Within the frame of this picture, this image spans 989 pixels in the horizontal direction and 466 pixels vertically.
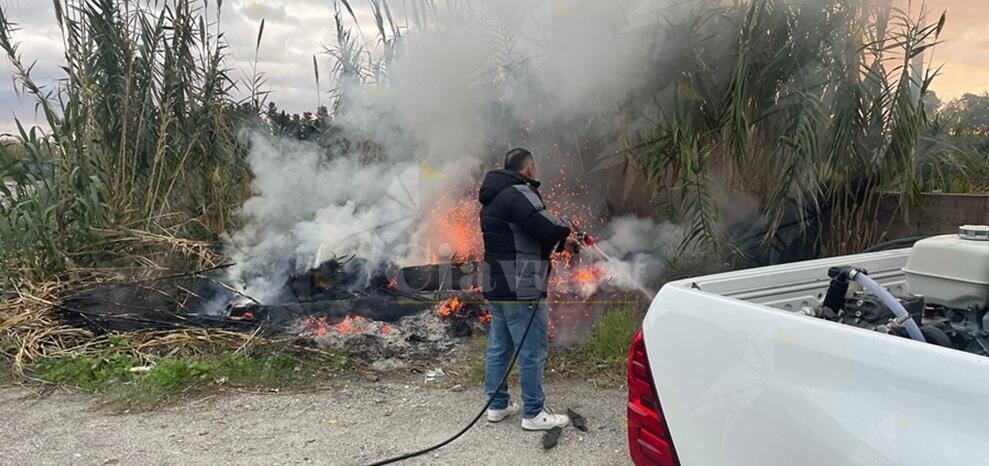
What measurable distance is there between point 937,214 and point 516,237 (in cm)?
400

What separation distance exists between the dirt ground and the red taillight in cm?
159

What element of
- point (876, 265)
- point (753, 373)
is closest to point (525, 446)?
point (876, 265)

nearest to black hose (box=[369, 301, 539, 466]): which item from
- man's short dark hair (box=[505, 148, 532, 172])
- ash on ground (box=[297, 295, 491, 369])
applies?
man's short dark hair (box=[505, 148, 532, 172])

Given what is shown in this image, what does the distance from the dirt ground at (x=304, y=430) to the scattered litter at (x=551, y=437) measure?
0.04m

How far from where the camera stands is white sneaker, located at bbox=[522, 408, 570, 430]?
362 centimetres

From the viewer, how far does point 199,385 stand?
14.3 ft

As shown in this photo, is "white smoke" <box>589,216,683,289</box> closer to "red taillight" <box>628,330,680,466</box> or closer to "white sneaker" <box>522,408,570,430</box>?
"white sneaker" <box>522,408,570,430</box>

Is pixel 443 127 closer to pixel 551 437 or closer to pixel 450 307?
pixel 450 307

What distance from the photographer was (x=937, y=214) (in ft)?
17.1

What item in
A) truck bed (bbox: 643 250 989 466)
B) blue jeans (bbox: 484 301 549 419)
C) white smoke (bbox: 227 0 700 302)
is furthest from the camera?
white smoke (bbox: 227 0 700 302)

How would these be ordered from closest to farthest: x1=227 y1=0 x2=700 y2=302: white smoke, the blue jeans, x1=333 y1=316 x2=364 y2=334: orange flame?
the blue jeans
x1=333 y1=316 x2=364 y2=334: orange flame
x1=227 y1=0 x2=700 y2=302: white smoke

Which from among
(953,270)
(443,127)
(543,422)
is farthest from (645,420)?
(443,127)

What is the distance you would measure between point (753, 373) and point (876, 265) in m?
1.39

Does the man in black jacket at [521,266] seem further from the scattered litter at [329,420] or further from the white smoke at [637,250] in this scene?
the white smoke at [637,250]
